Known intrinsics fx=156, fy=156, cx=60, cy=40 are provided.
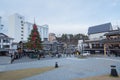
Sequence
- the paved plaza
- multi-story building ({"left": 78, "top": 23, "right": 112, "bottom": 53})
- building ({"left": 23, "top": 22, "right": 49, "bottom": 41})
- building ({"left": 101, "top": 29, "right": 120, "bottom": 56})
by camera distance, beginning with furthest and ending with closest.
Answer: building ({"left": 23, "top": 22, "right": 49, "bottom": 41}) → multi-story building ({"left": 78, "top": 23, "right": 112, "bottom": 53}) → building ({"left": 101, "top": 29, "right": 120, "bottom": 56}) → the paved plaza

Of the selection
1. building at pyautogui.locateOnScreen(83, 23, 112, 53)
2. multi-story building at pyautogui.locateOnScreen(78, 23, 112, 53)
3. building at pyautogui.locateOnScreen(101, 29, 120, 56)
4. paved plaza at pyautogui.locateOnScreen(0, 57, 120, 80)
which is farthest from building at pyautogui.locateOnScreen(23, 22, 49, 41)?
paved plaza at pyautogui.locateOnScreen(0, 57, 120, 80)

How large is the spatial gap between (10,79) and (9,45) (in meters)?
46.4

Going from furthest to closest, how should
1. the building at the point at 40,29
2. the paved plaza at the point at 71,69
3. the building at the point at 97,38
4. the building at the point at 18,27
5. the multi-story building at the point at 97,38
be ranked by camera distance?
the building at the point at 40,29
the building at the point at 18,27
the building at the point at 97,38
the multi-story building at the point at 97,38
the paved plaza at the point at 71,69

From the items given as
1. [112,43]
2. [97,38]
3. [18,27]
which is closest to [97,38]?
[97,38]

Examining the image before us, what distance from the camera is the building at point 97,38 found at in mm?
51047

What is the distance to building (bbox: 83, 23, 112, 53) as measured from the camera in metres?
51.0

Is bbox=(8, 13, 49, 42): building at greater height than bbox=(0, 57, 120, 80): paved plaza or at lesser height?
greater

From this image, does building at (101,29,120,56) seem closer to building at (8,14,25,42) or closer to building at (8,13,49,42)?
building at (8,14,25,42)

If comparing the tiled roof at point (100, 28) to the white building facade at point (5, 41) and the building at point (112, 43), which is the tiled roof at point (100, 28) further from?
the white building facade at point (5, 41)

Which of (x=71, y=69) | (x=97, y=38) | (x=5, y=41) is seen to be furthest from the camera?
(x=5, y=41)

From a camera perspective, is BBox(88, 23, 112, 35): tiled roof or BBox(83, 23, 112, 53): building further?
BBox(88, 23, 112, 35): tiled roof

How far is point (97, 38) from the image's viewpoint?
182 ft

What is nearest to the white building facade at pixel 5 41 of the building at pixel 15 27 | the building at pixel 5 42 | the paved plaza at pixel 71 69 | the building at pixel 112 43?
the building at pixel 5 42

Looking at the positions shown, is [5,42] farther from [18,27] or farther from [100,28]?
[100,28]
